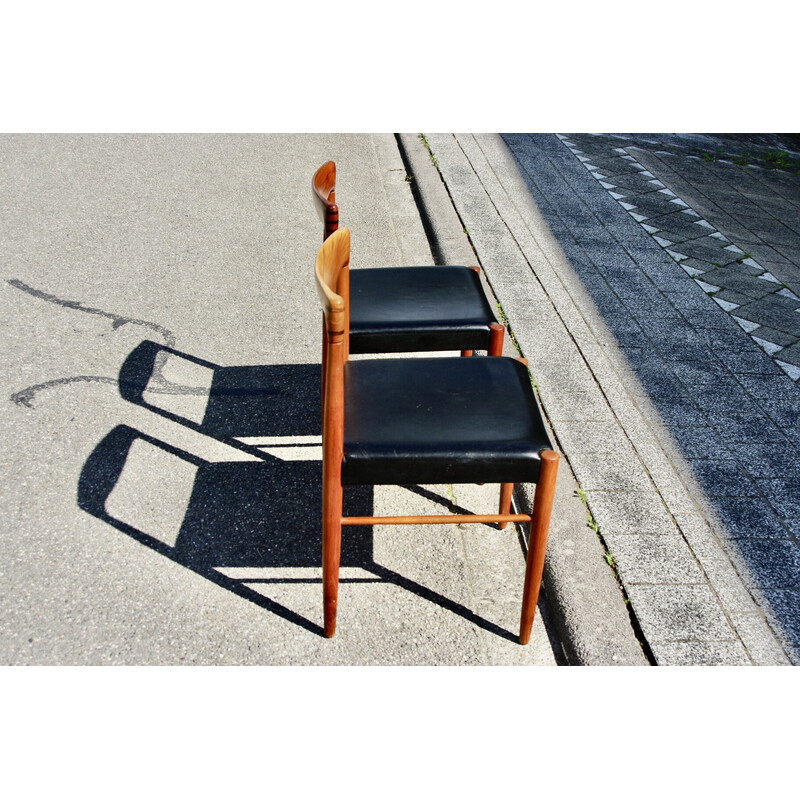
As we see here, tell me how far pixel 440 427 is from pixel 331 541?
0.44 metres

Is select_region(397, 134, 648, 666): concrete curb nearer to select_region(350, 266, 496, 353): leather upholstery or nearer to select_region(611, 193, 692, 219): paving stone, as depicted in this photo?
select_region(350, 266, 496, 353): leather upholstery

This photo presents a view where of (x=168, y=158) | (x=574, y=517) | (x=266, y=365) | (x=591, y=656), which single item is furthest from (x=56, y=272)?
(x=591, y=656)

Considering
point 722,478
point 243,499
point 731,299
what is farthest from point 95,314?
point 731,299

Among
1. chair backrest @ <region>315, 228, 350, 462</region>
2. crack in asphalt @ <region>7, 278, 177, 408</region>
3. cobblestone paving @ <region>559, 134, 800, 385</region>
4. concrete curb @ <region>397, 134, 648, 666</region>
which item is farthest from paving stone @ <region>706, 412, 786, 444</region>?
crack in asphalt @ <region>7, 278, 177, 408</region>

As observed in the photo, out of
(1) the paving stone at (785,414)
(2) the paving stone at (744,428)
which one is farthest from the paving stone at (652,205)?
(2) the paving stone at (744,428)

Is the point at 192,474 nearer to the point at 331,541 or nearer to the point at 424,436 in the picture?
the point at 331,541

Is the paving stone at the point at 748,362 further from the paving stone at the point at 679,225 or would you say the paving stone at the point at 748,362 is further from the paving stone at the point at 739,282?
the paving stone at the point at 679,225

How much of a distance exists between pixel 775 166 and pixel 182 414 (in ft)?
19.1

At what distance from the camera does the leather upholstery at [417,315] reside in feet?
8.71

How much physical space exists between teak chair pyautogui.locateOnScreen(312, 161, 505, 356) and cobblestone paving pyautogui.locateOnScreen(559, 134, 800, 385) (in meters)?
1.75

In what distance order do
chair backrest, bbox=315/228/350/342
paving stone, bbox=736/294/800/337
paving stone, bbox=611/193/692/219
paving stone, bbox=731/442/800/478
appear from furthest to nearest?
paving stone, bbox=611/193/692/219 → paving stone, bbox=736/294/800/337 → paving stone, bbox=731/442/800/478 → chair backrest, bbox=315/228/350/342

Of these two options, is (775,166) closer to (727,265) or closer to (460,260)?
(727,265)

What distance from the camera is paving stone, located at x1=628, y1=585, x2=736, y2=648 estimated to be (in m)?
2.27

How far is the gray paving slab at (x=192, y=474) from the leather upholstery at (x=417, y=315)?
22.0 inches
